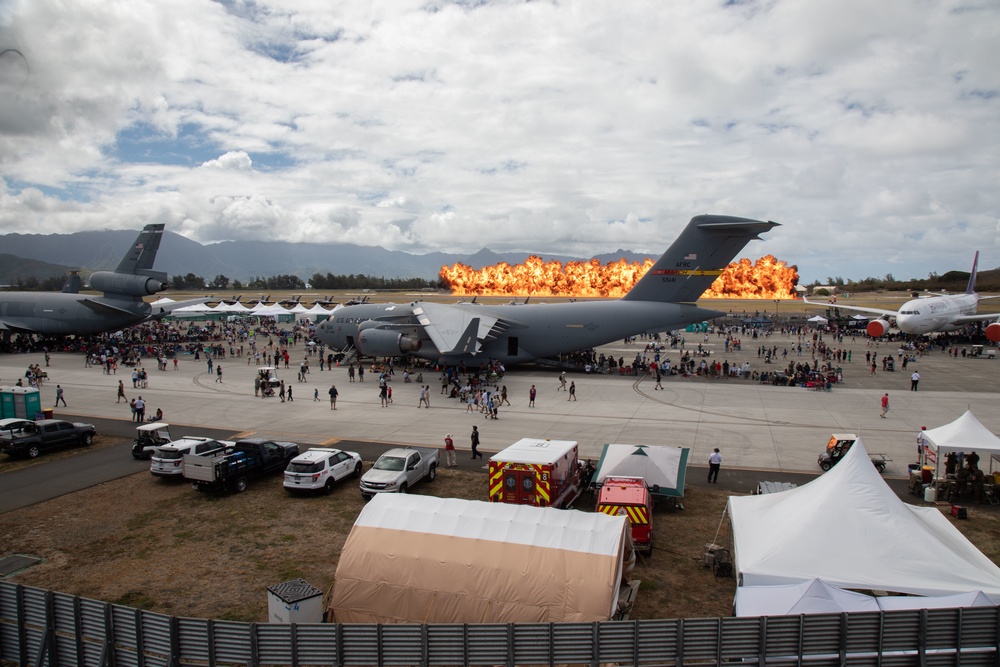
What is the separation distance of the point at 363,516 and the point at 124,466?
13629 mm

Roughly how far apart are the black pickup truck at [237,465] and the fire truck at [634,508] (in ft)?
35.0

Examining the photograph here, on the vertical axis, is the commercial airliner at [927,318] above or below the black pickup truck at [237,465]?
above

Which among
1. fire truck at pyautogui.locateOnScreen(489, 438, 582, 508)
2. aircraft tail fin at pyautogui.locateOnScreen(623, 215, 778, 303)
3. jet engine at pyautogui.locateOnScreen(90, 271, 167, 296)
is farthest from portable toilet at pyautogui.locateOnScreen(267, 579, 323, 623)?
jet engine at pyautogui.locateOnScreen(90, 271, 167, 296)

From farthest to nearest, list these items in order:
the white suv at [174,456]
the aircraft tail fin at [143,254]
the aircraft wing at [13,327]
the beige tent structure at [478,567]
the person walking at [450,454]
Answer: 1. the aircraft tail fin at [143,254]
2. the aircraft wing at [13,327]
3. the person walking at [450,454]
4. the white suv at [174,456]
5. the beige tent structure at [478,567]

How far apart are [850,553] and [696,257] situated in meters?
27.8

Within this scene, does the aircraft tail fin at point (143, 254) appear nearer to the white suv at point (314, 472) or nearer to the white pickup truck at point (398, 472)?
the white suv at point (314, 472)

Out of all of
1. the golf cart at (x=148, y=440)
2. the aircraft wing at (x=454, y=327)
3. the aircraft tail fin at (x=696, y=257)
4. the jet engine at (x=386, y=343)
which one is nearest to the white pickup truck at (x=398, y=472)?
the golf cart at (x=148, y=440)

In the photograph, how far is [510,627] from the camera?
766cm

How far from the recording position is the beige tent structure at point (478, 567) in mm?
9195

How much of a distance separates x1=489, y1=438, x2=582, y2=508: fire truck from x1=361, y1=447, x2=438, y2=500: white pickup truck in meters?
2.92

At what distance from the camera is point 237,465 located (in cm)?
1733

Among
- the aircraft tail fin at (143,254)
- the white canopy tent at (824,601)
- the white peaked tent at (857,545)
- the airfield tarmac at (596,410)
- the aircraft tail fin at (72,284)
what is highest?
the aircraft tail fin at (143,254)

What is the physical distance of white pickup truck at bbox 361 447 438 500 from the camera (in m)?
16.1

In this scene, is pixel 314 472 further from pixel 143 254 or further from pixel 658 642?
pixel 143 254
